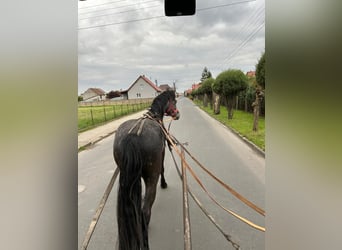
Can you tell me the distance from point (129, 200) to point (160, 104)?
83 cm

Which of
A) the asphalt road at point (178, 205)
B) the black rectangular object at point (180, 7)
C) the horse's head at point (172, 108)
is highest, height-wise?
the black rectangular object at point (180, 7)

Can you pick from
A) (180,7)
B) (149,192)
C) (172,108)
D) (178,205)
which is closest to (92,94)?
(180,7)

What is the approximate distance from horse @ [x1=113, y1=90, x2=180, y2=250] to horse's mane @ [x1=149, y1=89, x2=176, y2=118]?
0.25m

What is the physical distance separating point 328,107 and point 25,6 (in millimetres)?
516

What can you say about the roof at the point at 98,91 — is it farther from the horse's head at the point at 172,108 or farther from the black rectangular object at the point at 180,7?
the horse's head at the point at 172,108

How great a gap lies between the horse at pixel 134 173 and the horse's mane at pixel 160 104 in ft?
0.82

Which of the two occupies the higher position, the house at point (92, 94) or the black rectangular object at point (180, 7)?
the black rectangular object at point (180, 7)

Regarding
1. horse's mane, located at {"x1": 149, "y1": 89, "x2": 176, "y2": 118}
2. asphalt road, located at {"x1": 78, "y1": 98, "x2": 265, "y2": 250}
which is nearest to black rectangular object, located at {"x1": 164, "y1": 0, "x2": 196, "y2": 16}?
asphalt road, located at {"x1": 78, "y1": 98, "x2": 265, "y2": 250}

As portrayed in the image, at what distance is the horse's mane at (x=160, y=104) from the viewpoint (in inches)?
71.2

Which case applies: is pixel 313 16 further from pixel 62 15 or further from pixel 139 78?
pixel 139 78

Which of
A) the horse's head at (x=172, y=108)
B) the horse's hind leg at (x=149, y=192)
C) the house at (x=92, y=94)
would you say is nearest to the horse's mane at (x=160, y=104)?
the horse's head at (x=172, y=108)

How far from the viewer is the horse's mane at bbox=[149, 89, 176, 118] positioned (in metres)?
1.81

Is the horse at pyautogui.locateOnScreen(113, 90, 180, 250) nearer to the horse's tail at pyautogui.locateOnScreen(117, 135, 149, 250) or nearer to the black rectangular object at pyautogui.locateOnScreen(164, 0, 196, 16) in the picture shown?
the horse's tail at pyautogui.locateOnScreen(117, 135, 149, 250)

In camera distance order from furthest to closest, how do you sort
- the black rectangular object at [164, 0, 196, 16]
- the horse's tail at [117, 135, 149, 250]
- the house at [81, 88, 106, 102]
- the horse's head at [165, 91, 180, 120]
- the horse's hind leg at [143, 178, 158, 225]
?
the horse's head at [165, 91, 180, 120], the horse's hind leg at [143, 178, 158, 225], the horse's tail at [117, 135, 149, 250], the house at [81, 88, 106, 102], the black rectangular object at [164, 0, 196, 16]
